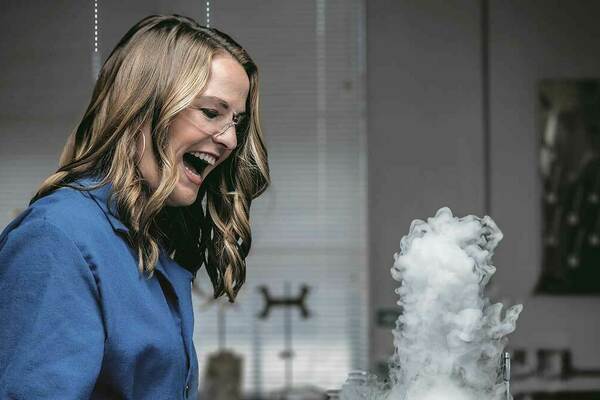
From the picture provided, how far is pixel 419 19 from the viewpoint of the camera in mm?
4031

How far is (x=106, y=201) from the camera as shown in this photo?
→ 1054mm

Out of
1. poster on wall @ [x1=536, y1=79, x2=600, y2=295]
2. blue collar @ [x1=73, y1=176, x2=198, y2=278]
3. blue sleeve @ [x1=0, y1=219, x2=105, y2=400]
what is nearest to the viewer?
blue sleeve @ [x1=0, y1=219, x2=105, y2=400]

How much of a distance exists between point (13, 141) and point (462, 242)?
290cm

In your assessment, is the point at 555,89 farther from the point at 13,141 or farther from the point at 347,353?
the point at 13,141

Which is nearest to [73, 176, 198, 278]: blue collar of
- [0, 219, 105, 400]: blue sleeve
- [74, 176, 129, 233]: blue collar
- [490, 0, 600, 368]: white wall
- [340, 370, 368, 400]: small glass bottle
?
[74, 176, 129, 233]: blue collar

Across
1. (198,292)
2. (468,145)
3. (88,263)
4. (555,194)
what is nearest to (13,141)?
(198,292)

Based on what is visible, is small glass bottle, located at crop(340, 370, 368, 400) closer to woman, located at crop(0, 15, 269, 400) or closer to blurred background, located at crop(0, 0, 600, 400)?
woman, located at crop(0, 15, 269, 400)

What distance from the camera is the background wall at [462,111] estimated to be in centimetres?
404

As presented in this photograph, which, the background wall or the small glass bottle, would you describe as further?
the background wall

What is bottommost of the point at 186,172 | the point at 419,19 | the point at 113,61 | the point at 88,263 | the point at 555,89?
the point at 88,263

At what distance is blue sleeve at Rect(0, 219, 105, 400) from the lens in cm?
90

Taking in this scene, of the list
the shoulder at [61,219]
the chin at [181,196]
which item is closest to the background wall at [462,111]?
the chin at [181,196]

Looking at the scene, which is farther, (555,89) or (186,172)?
(555,89)

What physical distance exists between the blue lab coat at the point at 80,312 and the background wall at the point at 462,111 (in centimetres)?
302
